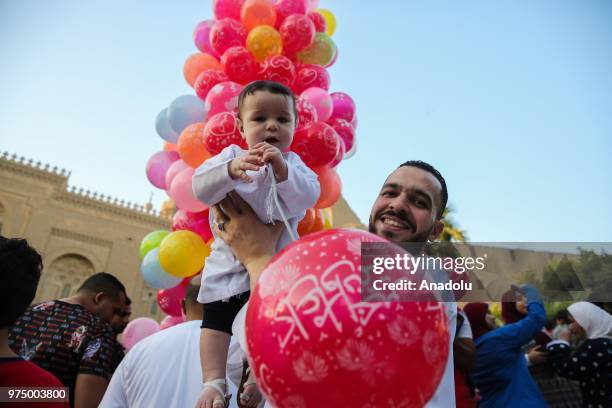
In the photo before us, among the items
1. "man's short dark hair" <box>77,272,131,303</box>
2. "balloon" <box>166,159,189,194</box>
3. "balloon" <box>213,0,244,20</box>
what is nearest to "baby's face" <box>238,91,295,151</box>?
"man's short dark hair" <box>77,272,131,303</box>

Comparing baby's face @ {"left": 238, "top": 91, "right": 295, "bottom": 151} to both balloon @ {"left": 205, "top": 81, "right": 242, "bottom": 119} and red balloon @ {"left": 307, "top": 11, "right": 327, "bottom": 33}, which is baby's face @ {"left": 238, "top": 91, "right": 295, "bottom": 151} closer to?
balloon @ {"left": 205, "top": 81, "right": 242, "bottom": 119}

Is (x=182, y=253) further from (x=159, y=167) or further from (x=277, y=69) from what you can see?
(x=277, y=69)

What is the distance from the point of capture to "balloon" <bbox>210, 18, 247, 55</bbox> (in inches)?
153

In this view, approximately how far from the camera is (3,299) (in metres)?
1.49

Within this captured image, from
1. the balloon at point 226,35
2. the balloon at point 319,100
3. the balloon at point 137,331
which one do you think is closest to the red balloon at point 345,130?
the balloon at point 319,100

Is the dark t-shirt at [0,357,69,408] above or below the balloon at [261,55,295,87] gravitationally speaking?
below

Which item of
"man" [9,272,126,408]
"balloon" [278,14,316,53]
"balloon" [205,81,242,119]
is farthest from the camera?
"balloon" [278,14,316,53]

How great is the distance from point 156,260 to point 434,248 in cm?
328

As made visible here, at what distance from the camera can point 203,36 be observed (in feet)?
14.7

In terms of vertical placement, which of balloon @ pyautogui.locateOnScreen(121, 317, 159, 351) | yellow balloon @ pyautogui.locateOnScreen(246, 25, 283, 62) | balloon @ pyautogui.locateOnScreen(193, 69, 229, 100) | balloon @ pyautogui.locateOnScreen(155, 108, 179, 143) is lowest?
balloon @ pyautogui.locateOnScreen(121, 317, 159, 351)

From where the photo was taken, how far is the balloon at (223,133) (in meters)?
2.91

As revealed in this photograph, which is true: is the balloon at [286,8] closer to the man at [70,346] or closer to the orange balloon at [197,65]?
the orange balloon at [197,65]

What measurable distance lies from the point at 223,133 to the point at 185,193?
2.79 feet

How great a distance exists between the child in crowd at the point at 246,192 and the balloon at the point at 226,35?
9.17ft
